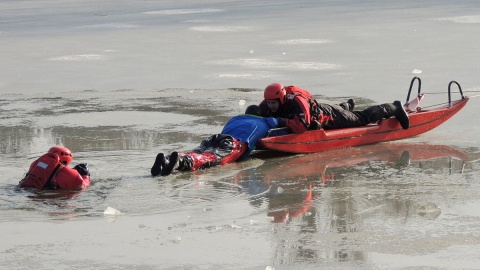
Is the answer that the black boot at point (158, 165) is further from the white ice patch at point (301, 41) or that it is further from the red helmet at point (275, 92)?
the white ice patch at point (301, 41)

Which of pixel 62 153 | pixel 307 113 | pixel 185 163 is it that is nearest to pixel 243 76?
pixel 307 113

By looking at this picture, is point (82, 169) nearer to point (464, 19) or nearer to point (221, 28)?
point (221, 28)

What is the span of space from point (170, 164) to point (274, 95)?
1.59m

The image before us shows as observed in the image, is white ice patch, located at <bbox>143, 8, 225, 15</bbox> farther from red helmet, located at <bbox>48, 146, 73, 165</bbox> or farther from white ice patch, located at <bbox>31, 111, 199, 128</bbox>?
red helmet, located at <bbox>48, 146, 73, 165</bbox>

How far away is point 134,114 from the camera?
12758 mm

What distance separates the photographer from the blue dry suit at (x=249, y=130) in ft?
32.7

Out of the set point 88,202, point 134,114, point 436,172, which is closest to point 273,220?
point 88,202

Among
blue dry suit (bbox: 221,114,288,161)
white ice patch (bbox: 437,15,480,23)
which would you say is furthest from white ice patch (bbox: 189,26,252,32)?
blue dry suit (bbox: 221,114,288,161)

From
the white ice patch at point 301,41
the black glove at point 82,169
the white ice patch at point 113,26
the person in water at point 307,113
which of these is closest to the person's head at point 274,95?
the person in water at point 307,113

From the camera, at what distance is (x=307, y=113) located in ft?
33.8

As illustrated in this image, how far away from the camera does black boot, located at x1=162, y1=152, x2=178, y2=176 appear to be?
29.9 feet

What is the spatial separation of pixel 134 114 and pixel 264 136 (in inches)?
121

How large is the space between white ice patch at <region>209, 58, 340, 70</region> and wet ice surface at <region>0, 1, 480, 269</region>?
45mm

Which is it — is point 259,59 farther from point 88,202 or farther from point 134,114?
point 88,202
